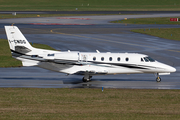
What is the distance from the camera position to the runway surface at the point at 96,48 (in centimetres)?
3079

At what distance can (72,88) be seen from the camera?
94.5ft

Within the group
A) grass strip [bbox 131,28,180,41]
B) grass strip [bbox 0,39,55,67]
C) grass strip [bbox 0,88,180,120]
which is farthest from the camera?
grass strip [bbox 131,28,180,41]

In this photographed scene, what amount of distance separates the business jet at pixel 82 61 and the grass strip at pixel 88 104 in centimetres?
344

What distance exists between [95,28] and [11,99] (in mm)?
58869

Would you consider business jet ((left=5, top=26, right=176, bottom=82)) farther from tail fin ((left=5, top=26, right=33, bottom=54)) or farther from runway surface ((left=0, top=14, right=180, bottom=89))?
runway surface ((left=0, top=14, right=180, bottom=89))

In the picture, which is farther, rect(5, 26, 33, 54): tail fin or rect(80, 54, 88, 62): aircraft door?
rect(5, 26, 33, 54): tail fin

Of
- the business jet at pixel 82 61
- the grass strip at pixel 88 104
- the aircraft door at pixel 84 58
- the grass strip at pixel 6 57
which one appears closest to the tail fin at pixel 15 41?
the business jet at pixel 82 61

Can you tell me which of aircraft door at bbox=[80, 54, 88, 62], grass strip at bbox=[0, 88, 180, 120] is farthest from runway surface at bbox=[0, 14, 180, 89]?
grass strip at bbox=[0, 88, 180, 120]

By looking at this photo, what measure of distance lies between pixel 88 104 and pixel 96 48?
103 ft

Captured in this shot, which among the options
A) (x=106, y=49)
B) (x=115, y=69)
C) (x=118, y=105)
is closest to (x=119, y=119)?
(x=118, y=105)

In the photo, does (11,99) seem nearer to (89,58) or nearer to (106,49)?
(89,58)

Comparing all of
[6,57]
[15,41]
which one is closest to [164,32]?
[6,57]

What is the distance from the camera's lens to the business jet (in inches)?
1206

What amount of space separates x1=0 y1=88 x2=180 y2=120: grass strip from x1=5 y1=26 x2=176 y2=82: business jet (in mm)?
3436
